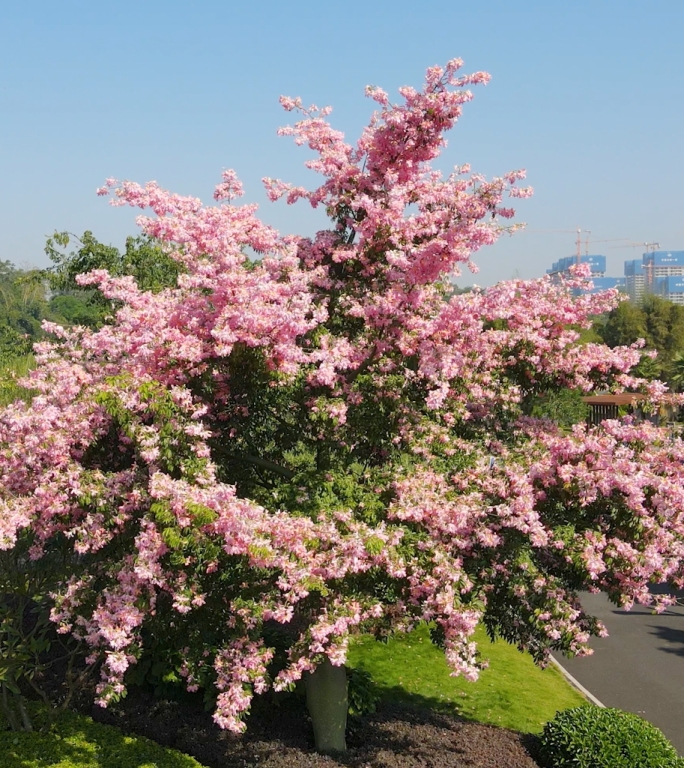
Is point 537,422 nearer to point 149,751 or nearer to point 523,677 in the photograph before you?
point 149,751

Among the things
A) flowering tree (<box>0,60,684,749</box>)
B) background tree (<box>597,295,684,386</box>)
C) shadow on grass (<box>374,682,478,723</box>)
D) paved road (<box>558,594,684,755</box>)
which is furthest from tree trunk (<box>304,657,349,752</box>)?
background tree (<box>597,295,684,386</box>)

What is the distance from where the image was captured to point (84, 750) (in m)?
12.1

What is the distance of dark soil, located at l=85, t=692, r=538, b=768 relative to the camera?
12336 millimetres

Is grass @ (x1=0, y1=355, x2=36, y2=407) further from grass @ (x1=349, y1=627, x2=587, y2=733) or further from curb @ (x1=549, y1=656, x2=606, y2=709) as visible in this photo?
curb @ (x1=549, y1=656, x2=606, y2=709)

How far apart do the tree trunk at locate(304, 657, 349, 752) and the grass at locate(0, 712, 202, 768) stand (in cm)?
197

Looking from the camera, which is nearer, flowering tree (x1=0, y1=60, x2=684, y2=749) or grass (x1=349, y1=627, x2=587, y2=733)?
flowering tree (x1=0, y1=60, x2=684, y2=749)

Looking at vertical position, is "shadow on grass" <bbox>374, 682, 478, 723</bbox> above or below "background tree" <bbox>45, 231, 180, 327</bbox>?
below

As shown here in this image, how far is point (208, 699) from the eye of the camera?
13695 millimetres

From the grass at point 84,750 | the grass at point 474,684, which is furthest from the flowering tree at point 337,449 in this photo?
the grass at point 474,684

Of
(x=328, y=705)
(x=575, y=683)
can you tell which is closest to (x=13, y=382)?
(x=328, y=705)

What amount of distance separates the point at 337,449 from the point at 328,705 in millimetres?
4225

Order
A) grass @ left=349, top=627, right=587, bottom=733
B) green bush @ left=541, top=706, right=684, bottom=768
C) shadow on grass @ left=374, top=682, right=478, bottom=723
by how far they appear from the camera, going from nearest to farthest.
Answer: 1. green bush @ left=541, top=706, right=684, bottom=768
2. shadow on grass @ left=374, top=682, right=478, bottom=723
3. grass @ left=349, top=627, right=587, bottom=733

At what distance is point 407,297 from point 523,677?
36.8ft

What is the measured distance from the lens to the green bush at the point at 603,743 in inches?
476
